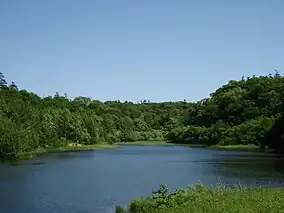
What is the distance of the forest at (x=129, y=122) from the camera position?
310 ft

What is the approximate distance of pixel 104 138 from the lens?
15075cm

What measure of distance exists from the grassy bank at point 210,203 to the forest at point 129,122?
57.7 m

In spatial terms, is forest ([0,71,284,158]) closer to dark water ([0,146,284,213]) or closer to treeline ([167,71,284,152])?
treeline ([167,71,284,152])

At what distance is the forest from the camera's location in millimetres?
94562

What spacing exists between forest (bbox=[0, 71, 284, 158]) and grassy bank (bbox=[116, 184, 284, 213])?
189ft

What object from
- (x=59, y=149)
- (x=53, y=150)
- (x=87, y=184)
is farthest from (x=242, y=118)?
(x=87, y=184)

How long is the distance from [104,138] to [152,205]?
12678 cm

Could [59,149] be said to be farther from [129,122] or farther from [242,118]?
[129,122]

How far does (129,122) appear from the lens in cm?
19250

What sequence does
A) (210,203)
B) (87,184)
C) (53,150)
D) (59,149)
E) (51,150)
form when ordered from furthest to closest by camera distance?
(59,149), (53,150), (51,150), (87,184), (210,203)

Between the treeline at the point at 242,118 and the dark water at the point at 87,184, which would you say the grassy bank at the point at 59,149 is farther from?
the treeline at the point at 242,118

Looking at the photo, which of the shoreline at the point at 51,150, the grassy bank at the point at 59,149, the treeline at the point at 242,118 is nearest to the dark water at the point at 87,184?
the shoreline at the point at 51,150

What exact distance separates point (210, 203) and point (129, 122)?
17043 centimetres

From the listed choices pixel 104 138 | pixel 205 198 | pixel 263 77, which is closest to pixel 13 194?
pixel 205 198
